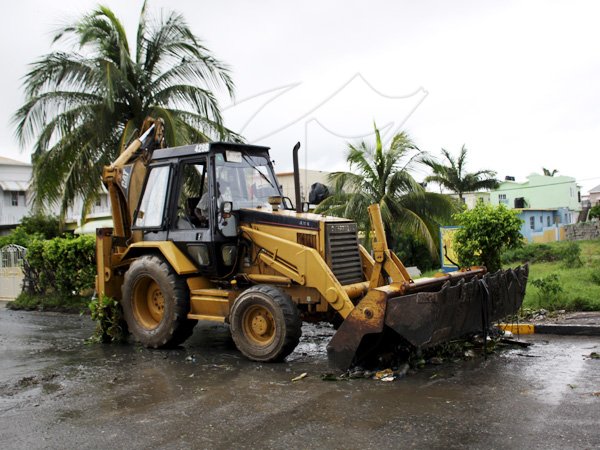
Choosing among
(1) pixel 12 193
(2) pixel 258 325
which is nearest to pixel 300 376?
(2) pixel 258 325

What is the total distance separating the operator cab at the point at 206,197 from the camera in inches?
356

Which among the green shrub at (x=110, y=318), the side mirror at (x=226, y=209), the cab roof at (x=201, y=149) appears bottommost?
the green shrub at (x=110, y=318)

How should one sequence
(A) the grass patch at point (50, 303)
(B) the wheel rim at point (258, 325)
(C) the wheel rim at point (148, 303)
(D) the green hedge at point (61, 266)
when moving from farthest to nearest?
(A) the grass patch at point (50, 303) < (D) the green hedge at point (61, 266) < (C) the wheel rim at point (148, 303) < (B) the wheel rim at point (258, 325)

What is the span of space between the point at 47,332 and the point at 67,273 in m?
4.31

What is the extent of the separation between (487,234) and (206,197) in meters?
5.44

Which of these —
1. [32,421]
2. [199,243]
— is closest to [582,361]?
[199,243]

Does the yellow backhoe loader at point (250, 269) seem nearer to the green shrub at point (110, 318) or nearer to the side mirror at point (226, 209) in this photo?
the side mirror at point (226, 209)

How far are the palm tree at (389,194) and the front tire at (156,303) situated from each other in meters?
9.07

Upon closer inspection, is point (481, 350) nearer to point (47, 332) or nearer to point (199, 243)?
point (199, 243)

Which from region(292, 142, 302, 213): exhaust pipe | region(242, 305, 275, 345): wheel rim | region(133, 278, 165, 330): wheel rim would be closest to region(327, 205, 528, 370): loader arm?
region(242, 305, 275, 345): wheel rim

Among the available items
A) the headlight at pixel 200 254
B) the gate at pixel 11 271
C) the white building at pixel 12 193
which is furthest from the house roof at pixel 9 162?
the headlight at pixel 200 254

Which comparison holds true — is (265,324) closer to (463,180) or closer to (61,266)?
(61,266)

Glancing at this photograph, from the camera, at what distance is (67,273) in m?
16.5

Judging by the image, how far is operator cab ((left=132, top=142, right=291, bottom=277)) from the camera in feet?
29.7
